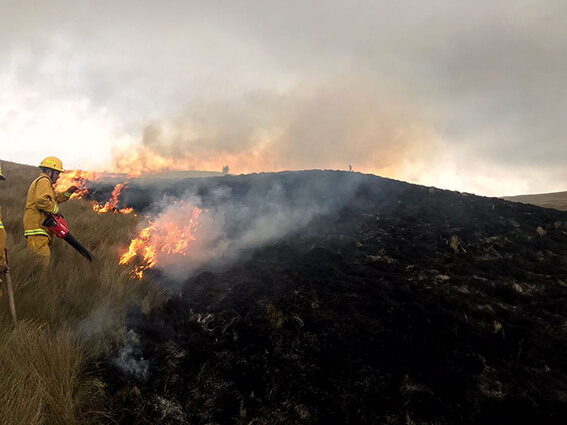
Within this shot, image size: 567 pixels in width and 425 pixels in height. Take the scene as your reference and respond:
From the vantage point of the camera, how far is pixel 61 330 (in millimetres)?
3543

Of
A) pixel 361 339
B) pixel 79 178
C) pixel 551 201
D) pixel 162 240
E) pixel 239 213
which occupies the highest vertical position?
pixel 551 201

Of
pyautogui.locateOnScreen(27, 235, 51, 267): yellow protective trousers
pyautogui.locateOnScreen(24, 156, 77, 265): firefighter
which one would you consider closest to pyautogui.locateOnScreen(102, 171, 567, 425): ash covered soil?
pyautogui.locateOnScreen(27, 235, 51, 267): yellow protective trousers

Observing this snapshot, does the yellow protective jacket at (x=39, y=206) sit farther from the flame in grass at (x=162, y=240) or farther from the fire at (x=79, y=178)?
the fire at (x=79, y=178)

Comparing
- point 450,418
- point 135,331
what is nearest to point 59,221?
point 135,331

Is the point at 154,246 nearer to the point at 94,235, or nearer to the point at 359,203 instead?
the point at 94,235

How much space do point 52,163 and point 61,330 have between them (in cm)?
388

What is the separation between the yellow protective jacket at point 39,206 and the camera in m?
5.68

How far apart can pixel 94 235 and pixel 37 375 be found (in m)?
5.65

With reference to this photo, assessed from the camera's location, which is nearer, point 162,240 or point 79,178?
point 162,240

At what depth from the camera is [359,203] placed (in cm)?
1123

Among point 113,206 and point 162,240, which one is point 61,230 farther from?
point 113,206

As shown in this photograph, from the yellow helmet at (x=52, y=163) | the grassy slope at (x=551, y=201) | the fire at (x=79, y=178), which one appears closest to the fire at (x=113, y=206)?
the fire at (x=79, y=178)

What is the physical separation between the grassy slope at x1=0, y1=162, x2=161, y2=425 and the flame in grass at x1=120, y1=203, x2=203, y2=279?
1.28ft

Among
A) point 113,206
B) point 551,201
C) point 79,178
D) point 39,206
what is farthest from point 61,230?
point 551,201
